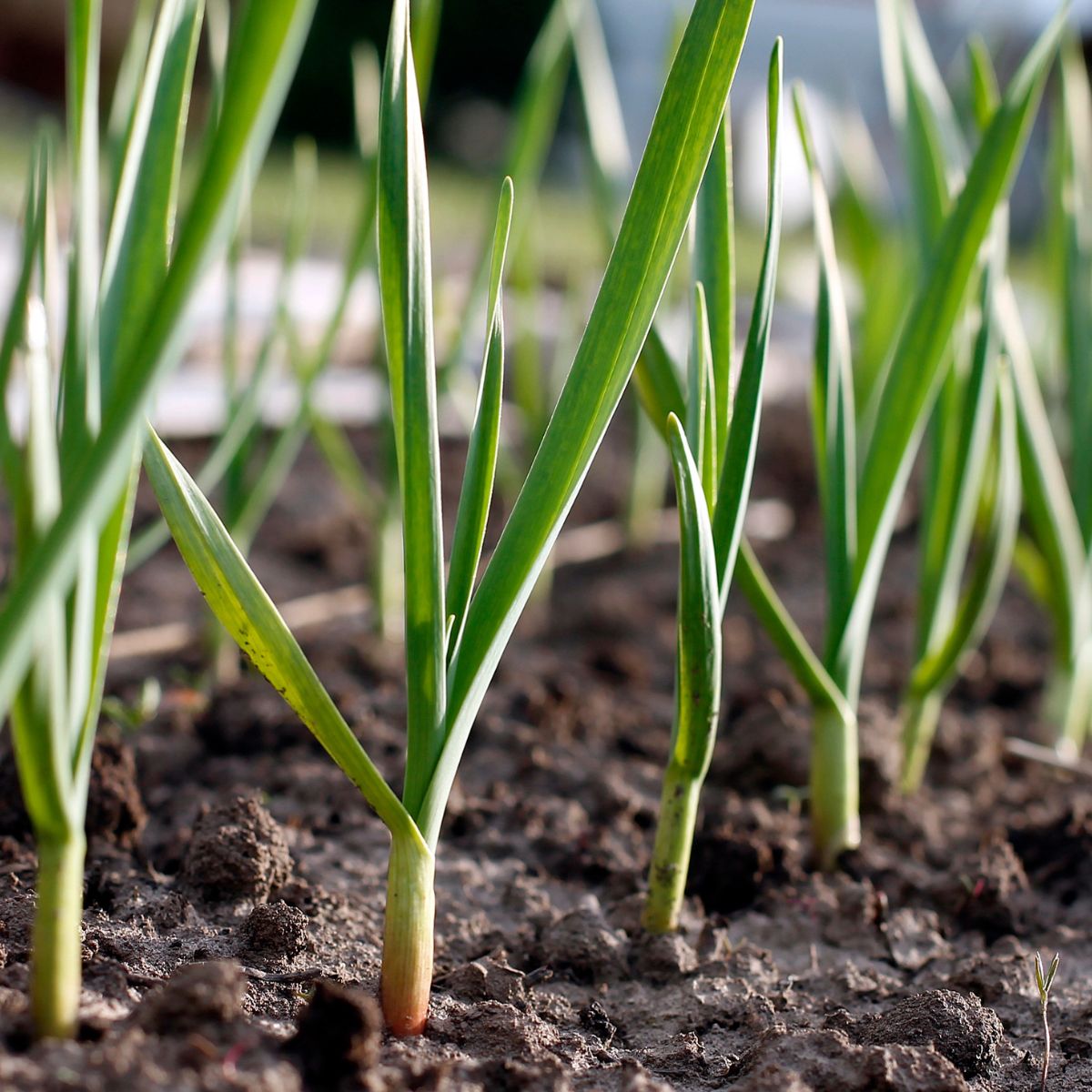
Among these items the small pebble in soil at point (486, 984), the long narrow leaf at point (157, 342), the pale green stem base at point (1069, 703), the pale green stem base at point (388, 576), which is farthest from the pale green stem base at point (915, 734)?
the long narrow leaf at point (157, 342)

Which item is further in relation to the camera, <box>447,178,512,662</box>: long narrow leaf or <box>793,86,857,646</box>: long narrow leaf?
<box>793,86,857,646</box>: long narrow leaf

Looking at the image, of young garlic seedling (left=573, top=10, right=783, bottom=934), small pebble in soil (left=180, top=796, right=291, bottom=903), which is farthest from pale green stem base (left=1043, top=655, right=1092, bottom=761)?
small pebble in soil (left=180, top=796, right=291, bottom=903)

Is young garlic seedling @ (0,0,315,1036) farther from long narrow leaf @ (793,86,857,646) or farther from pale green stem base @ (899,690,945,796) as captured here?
pale green stem base @ (899,690,945,796)

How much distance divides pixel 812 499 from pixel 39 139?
6.35ft

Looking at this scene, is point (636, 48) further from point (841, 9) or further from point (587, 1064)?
point (587, 1064)

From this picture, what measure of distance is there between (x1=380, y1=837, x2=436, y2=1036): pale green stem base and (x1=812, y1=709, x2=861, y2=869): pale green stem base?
39 cm

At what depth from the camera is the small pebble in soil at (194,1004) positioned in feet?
1.91

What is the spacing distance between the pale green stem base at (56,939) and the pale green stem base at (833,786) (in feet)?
1.88

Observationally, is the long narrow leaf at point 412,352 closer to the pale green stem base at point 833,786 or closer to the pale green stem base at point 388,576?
the pale green stem base at point 833,786

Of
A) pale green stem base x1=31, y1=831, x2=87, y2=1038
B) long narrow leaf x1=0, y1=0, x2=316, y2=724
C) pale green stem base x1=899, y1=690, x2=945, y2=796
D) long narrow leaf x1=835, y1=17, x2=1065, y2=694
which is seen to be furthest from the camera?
pale green stem base x1=899, y1=690, x2=945, y2=796

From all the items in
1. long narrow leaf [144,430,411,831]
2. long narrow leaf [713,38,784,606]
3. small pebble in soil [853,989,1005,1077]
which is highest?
long narrow leaf [713,38,784,606]

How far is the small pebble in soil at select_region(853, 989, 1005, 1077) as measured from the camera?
2.43ft

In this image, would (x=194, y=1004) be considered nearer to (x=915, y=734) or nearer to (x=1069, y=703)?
(x=915, y=734)

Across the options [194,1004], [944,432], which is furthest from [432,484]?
[944,432]
